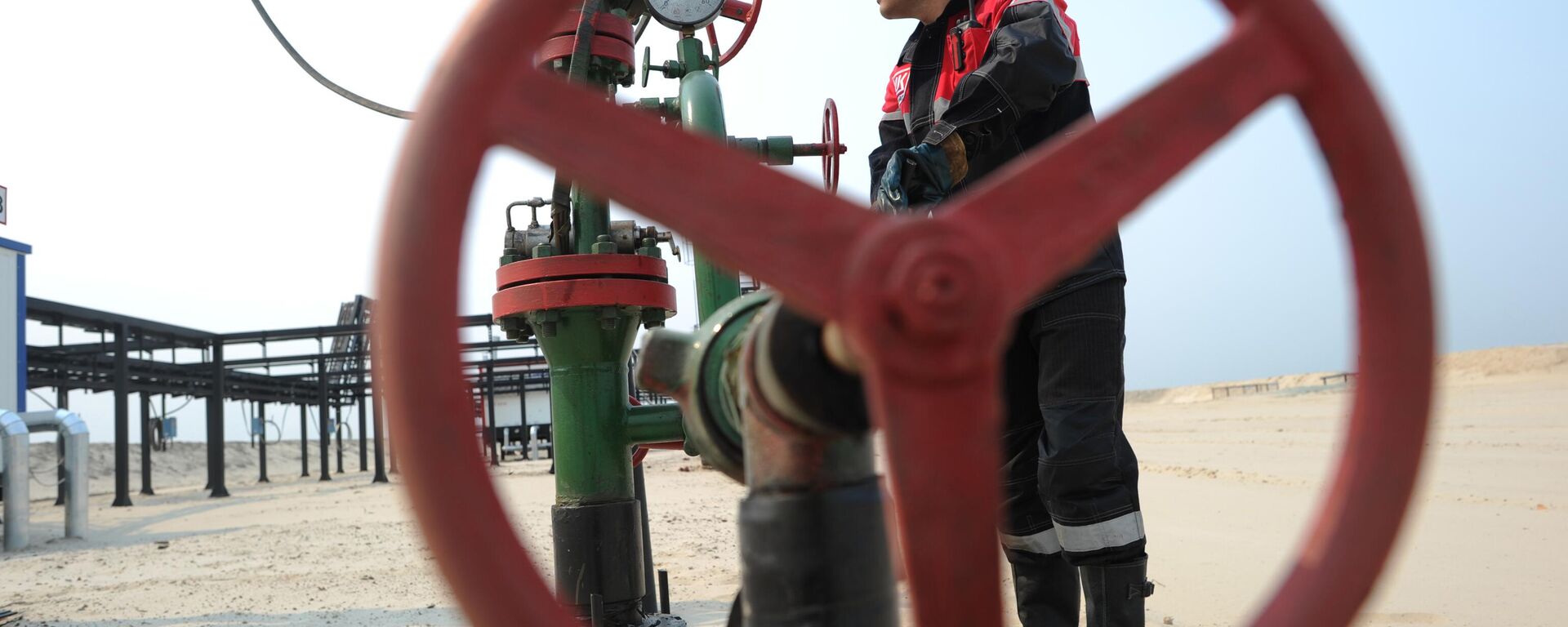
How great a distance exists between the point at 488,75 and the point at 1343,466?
57 cm

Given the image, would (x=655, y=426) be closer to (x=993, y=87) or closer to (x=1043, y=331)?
(x=1043, y=331)

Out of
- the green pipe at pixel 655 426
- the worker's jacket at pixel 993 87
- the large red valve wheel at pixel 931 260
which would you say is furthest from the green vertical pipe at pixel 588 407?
the large red valve wheel at pixel 931 260

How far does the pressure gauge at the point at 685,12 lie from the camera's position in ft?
6.58

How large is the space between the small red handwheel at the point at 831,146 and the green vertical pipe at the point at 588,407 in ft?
1.82

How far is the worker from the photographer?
142cm

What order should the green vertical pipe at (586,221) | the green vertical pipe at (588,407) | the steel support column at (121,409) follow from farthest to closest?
the steel support column at (121,409) < the green vertical pipe at (586,221) < the green vertical pipe at (588,407)

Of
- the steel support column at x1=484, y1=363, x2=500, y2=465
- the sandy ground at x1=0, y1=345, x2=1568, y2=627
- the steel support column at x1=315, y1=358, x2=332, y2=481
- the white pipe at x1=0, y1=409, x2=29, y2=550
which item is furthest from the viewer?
the steel support column at x1=315, y1=358, x2=332, y2=481

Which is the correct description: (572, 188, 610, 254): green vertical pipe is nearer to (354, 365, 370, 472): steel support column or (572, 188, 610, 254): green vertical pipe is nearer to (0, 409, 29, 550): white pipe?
(0, 409, 29, 550): white pipe

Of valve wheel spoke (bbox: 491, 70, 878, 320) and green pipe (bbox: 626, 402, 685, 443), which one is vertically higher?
valve wheel spoke (bbox: 491, 70, 878, 320)

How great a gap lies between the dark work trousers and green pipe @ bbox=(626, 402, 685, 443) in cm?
67

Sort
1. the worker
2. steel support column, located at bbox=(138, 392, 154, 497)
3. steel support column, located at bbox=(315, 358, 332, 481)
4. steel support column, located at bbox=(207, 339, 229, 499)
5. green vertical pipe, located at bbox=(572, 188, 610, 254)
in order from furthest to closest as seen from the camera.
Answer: steel support column, located at bbox=(315, 358, 332, 481)
steel support column, located at bbox=(138, 392, 154, 497)
steel support column, located at bbox=(207, 339, 229, 499)
green vertical pipe, located at bbox=(572, 188, 610, 254)
the worker

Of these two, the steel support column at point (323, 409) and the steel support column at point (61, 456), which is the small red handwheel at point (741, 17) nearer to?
the steel support column at point (61, 456)

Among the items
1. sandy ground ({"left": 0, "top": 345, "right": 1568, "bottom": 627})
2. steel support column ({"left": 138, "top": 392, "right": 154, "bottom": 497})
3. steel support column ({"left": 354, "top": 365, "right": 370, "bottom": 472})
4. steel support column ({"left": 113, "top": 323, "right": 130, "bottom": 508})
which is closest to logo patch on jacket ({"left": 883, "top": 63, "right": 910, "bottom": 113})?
sandy ground ({"left": 0, "top": 345, "right": 1568, "bottom": 627})

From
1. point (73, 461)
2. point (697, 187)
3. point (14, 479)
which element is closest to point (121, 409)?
point (73, 461)
